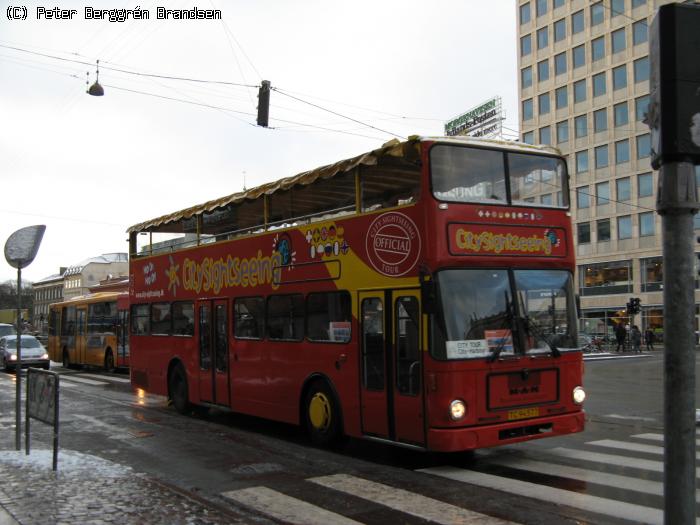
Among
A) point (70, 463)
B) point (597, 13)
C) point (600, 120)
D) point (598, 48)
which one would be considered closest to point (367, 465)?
point (70, 463)

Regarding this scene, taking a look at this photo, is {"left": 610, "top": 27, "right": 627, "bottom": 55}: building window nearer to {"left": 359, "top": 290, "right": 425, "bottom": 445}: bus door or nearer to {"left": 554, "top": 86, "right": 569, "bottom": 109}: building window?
{"left": 554, "top": 86, "right": 569, "bottom": 109}: building window

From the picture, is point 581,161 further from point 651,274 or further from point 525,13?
point 525,13

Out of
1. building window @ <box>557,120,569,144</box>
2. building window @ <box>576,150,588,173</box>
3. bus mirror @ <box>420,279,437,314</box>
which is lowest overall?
bus mirror @ <box>420,279,437,314</box>

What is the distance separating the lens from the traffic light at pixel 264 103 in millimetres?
13023

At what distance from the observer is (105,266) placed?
12875 centimetres

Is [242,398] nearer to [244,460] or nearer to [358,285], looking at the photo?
[244,460]

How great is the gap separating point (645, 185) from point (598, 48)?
13450mm

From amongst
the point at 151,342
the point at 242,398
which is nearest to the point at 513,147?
the point at 242,398

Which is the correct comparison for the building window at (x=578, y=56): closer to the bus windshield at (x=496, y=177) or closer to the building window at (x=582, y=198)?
the building window at (x=582, y=198)

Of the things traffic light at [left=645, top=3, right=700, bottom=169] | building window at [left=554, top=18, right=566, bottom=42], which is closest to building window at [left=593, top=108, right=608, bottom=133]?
building window at [left=554, top=18, right=566, bottom=42]

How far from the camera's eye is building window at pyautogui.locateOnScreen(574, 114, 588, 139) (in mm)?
63875

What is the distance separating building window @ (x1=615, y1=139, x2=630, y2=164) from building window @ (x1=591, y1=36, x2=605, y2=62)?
8.07m

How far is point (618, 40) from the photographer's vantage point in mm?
60688

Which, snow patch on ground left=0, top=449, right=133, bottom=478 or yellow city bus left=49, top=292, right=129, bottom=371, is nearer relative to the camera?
snow patch on ground left=0, top=449, right=133, bottom=478
